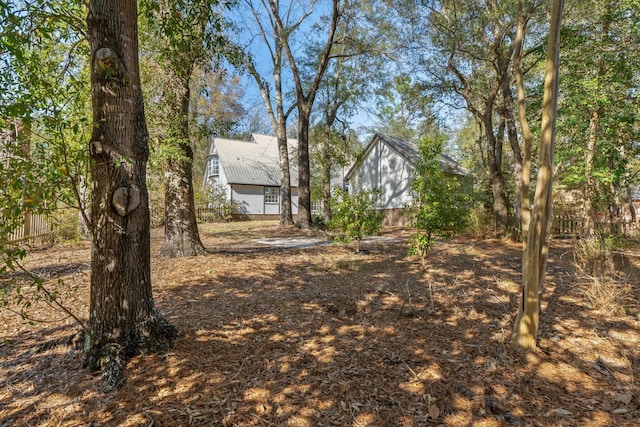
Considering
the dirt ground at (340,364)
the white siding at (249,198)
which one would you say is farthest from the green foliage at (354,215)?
the white siding at (249,198)

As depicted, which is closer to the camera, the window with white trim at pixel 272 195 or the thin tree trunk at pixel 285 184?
the thin tree trunk at pixel 285 184

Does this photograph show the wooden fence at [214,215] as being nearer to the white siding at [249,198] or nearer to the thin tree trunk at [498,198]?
the white siding at [249,198]

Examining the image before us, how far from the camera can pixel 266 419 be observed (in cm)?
226

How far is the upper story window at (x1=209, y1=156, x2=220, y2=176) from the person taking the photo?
2603 centimetres

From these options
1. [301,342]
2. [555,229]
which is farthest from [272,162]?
[301,342]

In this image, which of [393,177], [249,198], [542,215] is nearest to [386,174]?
[393,177]

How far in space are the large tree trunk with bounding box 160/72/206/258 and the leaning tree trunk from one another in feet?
11.2

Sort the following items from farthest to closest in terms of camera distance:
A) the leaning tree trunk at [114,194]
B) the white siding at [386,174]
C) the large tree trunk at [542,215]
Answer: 1. the white siding at [386,174]
2. the large tree trunk at [542,215]
3. the leaning tree trunk at [114,194]

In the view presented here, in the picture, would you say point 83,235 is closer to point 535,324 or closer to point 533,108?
point 535,324

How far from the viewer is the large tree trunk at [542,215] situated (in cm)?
293

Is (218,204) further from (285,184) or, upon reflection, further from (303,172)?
(303,172)

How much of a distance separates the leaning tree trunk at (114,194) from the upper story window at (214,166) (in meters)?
24.0

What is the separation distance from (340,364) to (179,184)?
5352mm

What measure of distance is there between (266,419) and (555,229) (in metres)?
14.3
